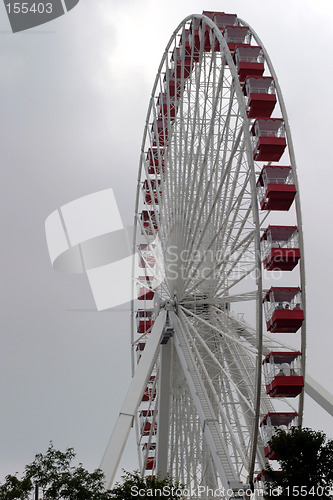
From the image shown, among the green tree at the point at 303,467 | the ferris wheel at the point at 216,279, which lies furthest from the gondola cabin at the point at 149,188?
the green tree at the point at 303,467

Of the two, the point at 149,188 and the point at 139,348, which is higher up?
the point at 149,188

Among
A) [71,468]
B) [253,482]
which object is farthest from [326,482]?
[71,468]

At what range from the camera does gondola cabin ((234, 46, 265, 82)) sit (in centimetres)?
2903

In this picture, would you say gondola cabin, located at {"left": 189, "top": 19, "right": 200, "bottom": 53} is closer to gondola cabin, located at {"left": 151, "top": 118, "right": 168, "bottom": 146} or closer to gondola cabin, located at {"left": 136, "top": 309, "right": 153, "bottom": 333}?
gondola cabin, located at {"left": 151, "top": 118, "right": 168, "bottom": 146}

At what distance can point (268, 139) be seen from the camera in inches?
1077

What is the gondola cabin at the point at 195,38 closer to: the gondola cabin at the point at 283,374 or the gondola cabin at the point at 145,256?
the gondola cabin at the point at 145,256

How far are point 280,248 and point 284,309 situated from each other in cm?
181

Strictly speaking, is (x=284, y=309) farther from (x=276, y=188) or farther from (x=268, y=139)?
(x=268, y=139)

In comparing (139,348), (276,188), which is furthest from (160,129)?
(276,188)

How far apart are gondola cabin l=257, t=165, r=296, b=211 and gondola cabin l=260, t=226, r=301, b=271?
767 millimetres

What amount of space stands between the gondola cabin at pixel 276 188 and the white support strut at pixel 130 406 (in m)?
7.31

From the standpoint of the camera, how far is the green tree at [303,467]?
885 inches

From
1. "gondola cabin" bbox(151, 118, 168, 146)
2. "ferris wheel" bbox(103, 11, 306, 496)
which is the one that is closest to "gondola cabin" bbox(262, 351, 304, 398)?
"ferris wheel" bbox(103, 11, 306, 496)

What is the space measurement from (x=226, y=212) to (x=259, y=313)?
5.47 meters
